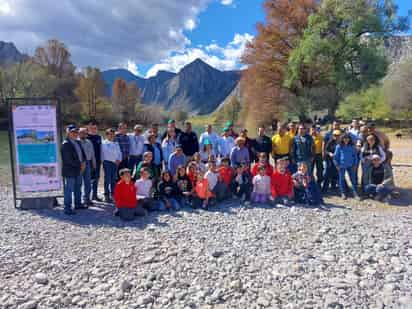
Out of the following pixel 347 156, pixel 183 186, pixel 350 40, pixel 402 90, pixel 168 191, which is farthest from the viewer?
pixel 402 90

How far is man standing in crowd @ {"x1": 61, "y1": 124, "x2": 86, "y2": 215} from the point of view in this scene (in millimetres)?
7367

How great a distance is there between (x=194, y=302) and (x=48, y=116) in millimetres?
6450

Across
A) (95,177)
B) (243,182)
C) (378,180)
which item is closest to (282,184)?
(243,182)

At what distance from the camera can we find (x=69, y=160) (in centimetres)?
737

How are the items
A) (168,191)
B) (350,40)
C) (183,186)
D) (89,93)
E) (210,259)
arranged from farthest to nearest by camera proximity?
1. (89,93)
2. (350,40)
3. (183,186)
4. (168,191)
5. (210,259)

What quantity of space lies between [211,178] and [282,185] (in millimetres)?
2085

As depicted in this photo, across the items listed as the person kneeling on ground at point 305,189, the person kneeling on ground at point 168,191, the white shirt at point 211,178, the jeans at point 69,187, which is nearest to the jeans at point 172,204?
the person kneeling on ground at point 168,191

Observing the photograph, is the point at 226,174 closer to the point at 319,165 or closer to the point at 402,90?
the point at 319,165

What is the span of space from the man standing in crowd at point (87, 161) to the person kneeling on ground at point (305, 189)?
5848mm

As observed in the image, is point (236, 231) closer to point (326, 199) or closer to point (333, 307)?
point (333, 307)

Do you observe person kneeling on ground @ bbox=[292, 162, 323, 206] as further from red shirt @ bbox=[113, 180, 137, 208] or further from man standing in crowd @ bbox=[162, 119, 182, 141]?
red shirt @ bbox=[113, 180, 137, 208]

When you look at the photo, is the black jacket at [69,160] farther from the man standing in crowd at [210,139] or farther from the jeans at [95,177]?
the man standing in crowd at [210,139]

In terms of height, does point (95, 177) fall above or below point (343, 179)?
above

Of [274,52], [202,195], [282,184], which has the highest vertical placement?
[274,52]
